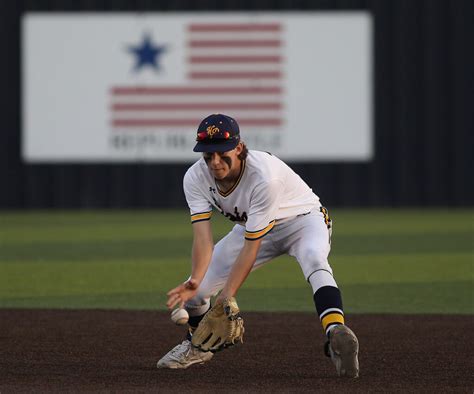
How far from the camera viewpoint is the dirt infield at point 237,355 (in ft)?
21.7

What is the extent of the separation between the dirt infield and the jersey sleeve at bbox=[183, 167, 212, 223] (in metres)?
0.95

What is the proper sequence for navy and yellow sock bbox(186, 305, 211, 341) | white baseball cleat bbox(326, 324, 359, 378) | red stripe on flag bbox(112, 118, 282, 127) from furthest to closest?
red stripe on flag bbox(112, 118, 282, 127), navy and yellow sock bbox(186, 305, 211, 341), white baseball cleat bbox(326, 324, 359, 378)

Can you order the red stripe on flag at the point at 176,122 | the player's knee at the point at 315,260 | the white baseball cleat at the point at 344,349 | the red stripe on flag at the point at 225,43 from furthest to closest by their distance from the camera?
the red stripe on flag at the point at 225,43 < the red stripe on flag at the point at 176,122 < the player's knee at the point at 315,260 < the white baseball cleat at the point at 344,349

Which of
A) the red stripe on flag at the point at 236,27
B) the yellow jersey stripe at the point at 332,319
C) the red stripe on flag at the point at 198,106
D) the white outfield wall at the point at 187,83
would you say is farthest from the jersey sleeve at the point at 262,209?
the red stripe on flag at the point at 236,27

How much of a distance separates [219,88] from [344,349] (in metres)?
17.8

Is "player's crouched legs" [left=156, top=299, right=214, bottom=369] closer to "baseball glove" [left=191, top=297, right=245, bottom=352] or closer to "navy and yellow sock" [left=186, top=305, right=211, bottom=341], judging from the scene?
"navy and yellow sock" [left=186, top=305, right=211, bottom=341]

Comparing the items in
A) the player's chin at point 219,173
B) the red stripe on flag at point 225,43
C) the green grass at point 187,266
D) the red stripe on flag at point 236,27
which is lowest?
the green grass at point 187,266

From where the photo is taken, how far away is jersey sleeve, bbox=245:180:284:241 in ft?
22.2

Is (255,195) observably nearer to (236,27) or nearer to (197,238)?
(197,238)

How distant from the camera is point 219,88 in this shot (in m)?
24.1

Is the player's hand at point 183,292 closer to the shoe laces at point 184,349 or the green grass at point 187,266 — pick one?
the shoe laces at point 184,349

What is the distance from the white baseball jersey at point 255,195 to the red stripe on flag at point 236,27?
1716 centimetres

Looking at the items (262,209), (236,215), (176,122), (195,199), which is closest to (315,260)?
(262,209)

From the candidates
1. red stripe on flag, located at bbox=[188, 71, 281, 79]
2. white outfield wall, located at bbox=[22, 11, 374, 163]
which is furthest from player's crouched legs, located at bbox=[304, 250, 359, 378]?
red stripe on flag, located at bbox=[188, 71, 281, 79]
